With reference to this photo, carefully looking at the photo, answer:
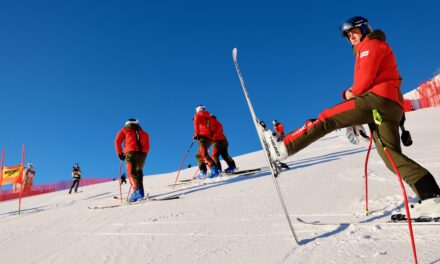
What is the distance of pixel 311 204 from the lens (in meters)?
4.09

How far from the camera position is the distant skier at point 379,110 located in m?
2.79

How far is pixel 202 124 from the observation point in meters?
10.4

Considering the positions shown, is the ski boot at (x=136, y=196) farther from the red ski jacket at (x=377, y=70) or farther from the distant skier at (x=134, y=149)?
the red ski jacket at (x=377, y=70)

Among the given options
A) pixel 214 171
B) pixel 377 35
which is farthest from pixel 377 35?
pixel 214 171

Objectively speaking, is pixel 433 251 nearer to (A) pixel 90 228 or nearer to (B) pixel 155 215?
(B) pixel 155 215

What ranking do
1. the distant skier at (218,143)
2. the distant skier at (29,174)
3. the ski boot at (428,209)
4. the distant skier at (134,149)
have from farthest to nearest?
the distant skier at (29,174) → the distant skier at (218,143) → the distant skier at (134,149) → the ski boot at (428,209)

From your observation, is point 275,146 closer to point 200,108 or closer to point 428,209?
point 428,209

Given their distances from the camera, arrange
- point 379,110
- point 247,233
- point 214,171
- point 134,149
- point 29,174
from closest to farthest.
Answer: point 379,110
point 247,233
point 134,149
point 214,171
point 29,174

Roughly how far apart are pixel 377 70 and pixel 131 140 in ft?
20.6

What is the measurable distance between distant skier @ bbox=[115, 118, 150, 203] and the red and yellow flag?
25.1 feet

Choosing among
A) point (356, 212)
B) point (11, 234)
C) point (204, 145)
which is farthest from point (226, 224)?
point (204, 145)

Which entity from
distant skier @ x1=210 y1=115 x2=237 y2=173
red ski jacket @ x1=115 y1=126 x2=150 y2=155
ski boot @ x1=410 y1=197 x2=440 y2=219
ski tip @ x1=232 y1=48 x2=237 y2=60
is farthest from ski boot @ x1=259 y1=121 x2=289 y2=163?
distant skier @ x1=210 y1=115 x2=237 y2=173

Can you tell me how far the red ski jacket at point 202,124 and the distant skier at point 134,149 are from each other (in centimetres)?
228

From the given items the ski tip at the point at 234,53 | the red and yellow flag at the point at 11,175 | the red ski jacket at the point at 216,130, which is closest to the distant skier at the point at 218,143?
the red ski jacket at the point at 216,130
